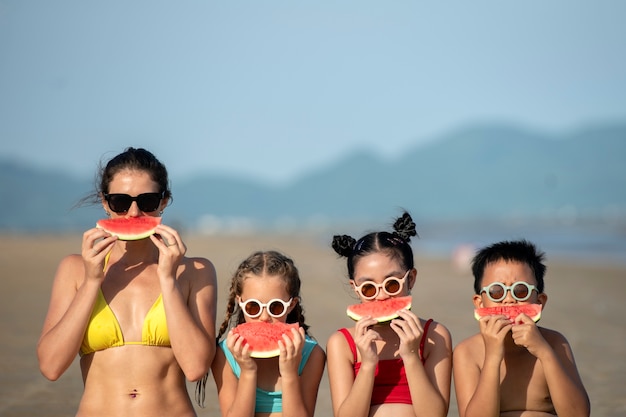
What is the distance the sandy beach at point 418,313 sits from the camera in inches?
298

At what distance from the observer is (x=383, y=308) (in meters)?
4.61

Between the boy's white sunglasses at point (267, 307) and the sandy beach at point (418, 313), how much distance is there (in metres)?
1.66

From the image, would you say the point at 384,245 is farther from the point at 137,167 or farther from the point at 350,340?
the point at 137,167

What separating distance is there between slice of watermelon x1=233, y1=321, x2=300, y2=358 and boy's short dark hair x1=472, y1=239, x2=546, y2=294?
4.23 ft

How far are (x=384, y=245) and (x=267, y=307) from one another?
806 mm

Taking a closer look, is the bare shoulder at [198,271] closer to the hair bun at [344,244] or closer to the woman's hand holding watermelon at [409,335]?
the hair bun at [344,244]

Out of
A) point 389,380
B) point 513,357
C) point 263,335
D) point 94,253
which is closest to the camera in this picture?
point 94,253

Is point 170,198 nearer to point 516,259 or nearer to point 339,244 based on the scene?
point 339,244

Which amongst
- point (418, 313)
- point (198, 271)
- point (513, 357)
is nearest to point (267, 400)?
point (198, 271)

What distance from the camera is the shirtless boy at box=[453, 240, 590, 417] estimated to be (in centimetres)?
443

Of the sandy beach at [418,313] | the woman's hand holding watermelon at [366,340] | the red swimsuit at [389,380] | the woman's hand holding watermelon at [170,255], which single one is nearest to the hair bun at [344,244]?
the red swimsuit at [389,380]

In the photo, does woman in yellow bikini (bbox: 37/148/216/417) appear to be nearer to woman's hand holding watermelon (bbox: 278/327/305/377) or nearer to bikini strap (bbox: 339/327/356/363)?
woman's hand holding watermelon (bbox: 278/327/305/377)

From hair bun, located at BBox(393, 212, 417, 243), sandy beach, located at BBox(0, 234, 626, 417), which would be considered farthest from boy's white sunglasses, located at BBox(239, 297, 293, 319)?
sandy beach, located at BBox(0, 234, 626, 417)

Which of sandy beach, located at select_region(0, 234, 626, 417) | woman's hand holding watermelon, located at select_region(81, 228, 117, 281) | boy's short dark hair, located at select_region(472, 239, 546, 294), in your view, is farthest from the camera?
sandy beach, located at select_region(0, 234, 626, 417)
